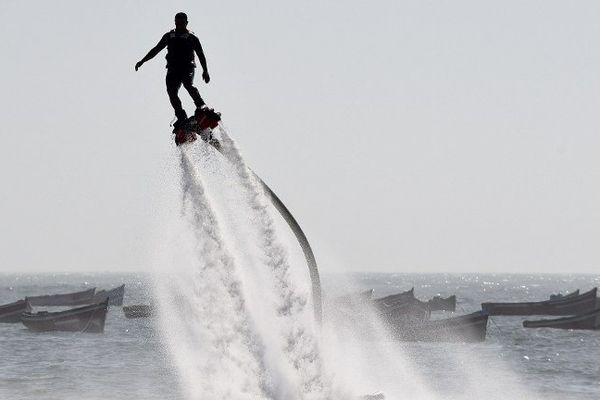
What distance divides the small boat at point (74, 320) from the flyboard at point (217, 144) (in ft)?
224

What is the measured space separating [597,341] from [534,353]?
1152cm

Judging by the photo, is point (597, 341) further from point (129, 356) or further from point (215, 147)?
point (215, 147)

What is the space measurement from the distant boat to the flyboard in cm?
10116

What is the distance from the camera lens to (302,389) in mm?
28625

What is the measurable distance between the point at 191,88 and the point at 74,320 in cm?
7234

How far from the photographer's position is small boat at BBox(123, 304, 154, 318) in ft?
368

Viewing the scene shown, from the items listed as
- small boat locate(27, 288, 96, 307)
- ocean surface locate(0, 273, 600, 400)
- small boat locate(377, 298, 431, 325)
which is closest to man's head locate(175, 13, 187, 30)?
ocean surface locate(0, 273, 600, 400)

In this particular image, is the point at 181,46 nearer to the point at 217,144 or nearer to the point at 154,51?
the point at 154,51

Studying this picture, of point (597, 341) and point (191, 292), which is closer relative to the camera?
point (191, 292)

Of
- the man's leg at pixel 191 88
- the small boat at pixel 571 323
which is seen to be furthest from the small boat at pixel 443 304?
the man's leg at pixel 191 88

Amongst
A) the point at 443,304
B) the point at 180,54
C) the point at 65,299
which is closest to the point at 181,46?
the point at 180,54

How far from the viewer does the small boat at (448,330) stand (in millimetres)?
81062

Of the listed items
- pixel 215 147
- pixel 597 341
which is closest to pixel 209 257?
pixel 215 147

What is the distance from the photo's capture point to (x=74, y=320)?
9044 centimetres
